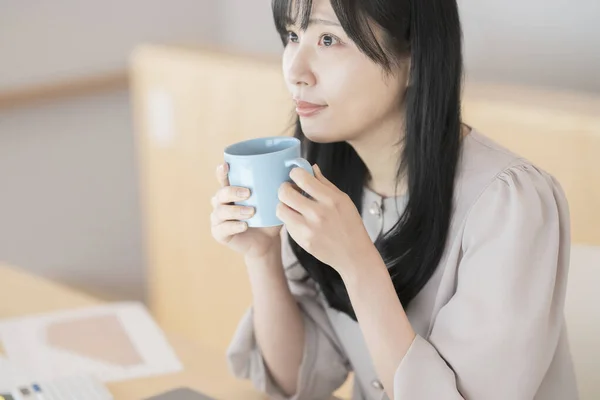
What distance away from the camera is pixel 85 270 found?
8.89 feet

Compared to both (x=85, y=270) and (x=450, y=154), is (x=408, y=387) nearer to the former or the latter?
(x=450, y=154)

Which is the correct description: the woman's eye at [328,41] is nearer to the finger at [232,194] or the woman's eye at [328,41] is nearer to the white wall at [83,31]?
the finger at [232,194]

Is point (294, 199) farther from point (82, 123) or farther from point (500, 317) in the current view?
point (82, 123)

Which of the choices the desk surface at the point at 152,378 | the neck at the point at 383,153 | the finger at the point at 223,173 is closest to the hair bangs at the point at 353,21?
the neck at the point at 383,153

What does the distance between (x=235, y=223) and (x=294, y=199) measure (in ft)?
0.33

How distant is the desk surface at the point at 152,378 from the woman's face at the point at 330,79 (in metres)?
0.40

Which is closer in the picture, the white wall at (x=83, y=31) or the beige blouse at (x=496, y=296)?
the beige blouse at (x=496, y=296)

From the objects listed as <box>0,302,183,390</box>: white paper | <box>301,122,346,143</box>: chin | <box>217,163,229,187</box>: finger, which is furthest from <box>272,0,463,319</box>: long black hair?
<box>0,302,183,390</box>: white paper

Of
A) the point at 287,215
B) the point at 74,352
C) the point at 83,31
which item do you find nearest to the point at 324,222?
the point at 287,215

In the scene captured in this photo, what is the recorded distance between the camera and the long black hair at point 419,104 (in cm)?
97

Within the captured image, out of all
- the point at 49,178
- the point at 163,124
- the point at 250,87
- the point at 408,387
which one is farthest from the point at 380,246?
the point at 49,178

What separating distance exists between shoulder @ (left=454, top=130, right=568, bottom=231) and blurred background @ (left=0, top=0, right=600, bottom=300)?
1231 mm

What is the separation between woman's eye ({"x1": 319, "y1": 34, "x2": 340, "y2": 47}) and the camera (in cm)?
98

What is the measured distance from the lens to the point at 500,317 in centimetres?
92
